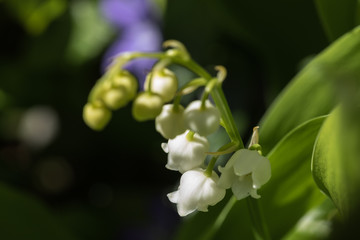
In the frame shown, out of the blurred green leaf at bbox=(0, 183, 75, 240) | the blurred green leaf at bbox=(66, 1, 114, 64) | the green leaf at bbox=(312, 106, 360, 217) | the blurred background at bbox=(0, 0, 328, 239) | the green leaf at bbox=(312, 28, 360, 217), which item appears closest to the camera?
the green leaf at bbox=(312, 28, 360, 217)

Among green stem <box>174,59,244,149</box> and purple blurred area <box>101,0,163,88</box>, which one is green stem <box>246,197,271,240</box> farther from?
purple blurred area <box>101,0,163,88</box>

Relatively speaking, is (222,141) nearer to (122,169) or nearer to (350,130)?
(122,169)

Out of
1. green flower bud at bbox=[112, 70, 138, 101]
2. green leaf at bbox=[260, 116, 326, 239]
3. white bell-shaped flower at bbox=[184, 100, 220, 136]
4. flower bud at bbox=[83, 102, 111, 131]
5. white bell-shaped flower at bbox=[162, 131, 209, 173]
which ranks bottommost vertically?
green leaf at bbox=[260, 116, 326, 239]

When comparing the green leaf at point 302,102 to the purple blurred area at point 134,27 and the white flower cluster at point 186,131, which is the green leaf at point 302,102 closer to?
the white flower cluster at point 186,131

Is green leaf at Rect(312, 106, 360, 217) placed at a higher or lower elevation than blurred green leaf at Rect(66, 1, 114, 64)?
higher

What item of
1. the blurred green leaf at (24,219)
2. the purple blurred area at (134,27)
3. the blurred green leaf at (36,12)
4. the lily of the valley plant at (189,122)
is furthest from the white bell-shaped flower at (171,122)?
the blurred green leaf at (36,12)

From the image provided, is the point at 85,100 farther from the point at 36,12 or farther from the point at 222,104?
the point at 222,104

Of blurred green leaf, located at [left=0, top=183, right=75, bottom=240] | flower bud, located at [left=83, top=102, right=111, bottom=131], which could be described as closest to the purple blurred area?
blurred green leaf, located at [left=0, top=183, right=75, bottom=240]
